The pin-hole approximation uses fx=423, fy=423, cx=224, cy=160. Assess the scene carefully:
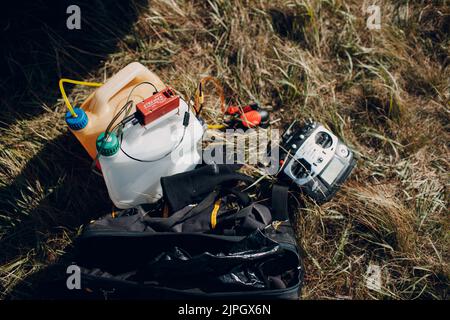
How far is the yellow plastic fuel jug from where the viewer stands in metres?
1.71

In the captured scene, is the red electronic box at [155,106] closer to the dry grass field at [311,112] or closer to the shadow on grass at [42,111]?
the dry grass field at [311,112]

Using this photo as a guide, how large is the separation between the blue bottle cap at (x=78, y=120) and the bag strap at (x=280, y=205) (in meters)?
0.86

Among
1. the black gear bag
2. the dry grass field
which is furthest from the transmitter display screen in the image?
the black gear bag

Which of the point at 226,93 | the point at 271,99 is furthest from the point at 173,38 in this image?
the point at 271,99

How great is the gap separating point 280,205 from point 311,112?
529 millimetres

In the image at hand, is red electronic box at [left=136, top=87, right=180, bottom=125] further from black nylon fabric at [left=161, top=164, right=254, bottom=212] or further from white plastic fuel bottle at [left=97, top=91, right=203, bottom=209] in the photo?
black nylon fabric at [left=161, top=164, right=254, bottom=212]

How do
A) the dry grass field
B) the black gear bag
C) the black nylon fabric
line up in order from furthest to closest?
the dry grass field, the black nylon fabric, the black gear bag

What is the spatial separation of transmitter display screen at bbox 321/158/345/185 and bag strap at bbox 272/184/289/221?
0.20m

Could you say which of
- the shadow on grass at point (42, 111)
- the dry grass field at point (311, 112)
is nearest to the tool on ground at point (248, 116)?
the dry grass field at point (311, 112)

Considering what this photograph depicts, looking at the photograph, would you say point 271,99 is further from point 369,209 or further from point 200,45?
point 369,209

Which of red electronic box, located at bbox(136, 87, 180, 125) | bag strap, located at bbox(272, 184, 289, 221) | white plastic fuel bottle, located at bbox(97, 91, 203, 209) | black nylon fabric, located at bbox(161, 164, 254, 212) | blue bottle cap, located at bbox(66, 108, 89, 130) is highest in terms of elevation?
blue bottle cap, located at bbox(66, 108, 89, 130)

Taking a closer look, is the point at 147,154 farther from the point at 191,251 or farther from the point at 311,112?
the point at 311,112
